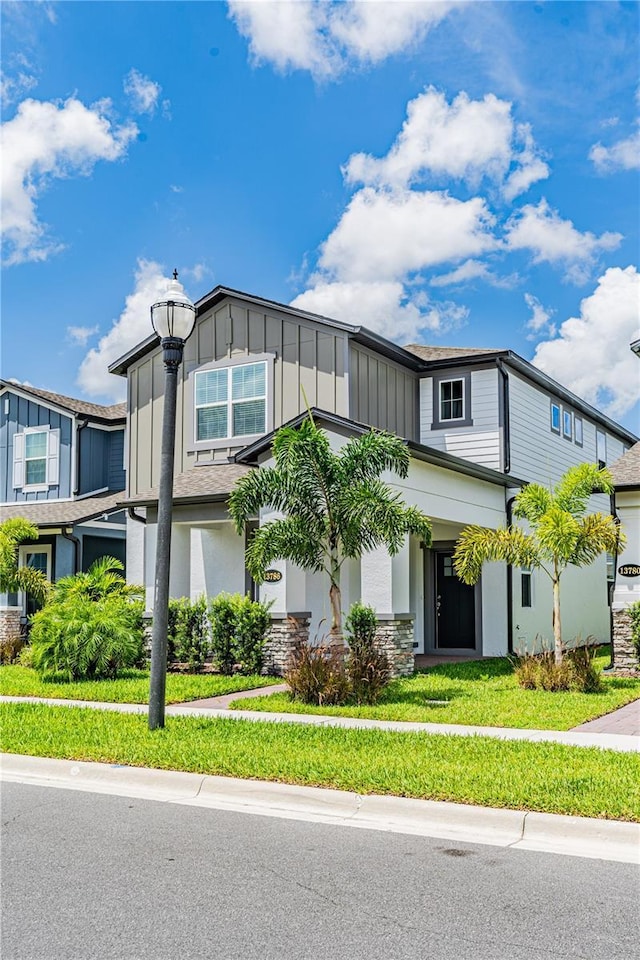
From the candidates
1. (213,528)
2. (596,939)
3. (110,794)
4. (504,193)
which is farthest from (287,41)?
(596,939)

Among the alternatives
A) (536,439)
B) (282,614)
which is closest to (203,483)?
(282,614)

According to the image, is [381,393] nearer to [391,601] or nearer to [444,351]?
[444,351]

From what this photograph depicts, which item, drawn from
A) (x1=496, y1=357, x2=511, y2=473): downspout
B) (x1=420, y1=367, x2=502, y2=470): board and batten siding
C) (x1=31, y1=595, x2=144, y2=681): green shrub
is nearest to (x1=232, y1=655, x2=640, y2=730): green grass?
(x1=31, y1=595, x2=144, y2=681): green shrub

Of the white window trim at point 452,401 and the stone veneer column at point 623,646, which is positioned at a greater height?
the white window trim at point 452,401

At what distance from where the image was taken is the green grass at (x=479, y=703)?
1155 cm

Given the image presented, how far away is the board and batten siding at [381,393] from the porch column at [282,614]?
3.63 m

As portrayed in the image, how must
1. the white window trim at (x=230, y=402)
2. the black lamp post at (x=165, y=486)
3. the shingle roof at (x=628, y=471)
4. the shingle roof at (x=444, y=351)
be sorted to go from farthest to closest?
the shingle roof at (x=444, y=351), the white window trim at (x=230, y=402), the shingle roof at (x=628, y=471), the black lamp post at (x=165, y=486)

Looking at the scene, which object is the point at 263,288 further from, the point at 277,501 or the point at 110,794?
the point at 110,794

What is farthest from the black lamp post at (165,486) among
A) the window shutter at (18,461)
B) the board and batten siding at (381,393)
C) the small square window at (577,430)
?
the small square window at (577,430)

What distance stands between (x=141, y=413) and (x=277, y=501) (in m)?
8.99

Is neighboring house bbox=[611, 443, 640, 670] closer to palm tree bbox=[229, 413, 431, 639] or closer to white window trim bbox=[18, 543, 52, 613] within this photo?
palm tree bbox=[229, 413, 431, 639]

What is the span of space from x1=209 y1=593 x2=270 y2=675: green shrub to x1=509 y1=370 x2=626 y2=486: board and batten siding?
7.42 meters

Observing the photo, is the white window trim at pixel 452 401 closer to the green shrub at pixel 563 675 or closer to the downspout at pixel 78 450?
the green shrub at pixel 563 675

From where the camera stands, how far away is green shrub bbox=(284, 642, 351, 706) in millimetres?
12961
